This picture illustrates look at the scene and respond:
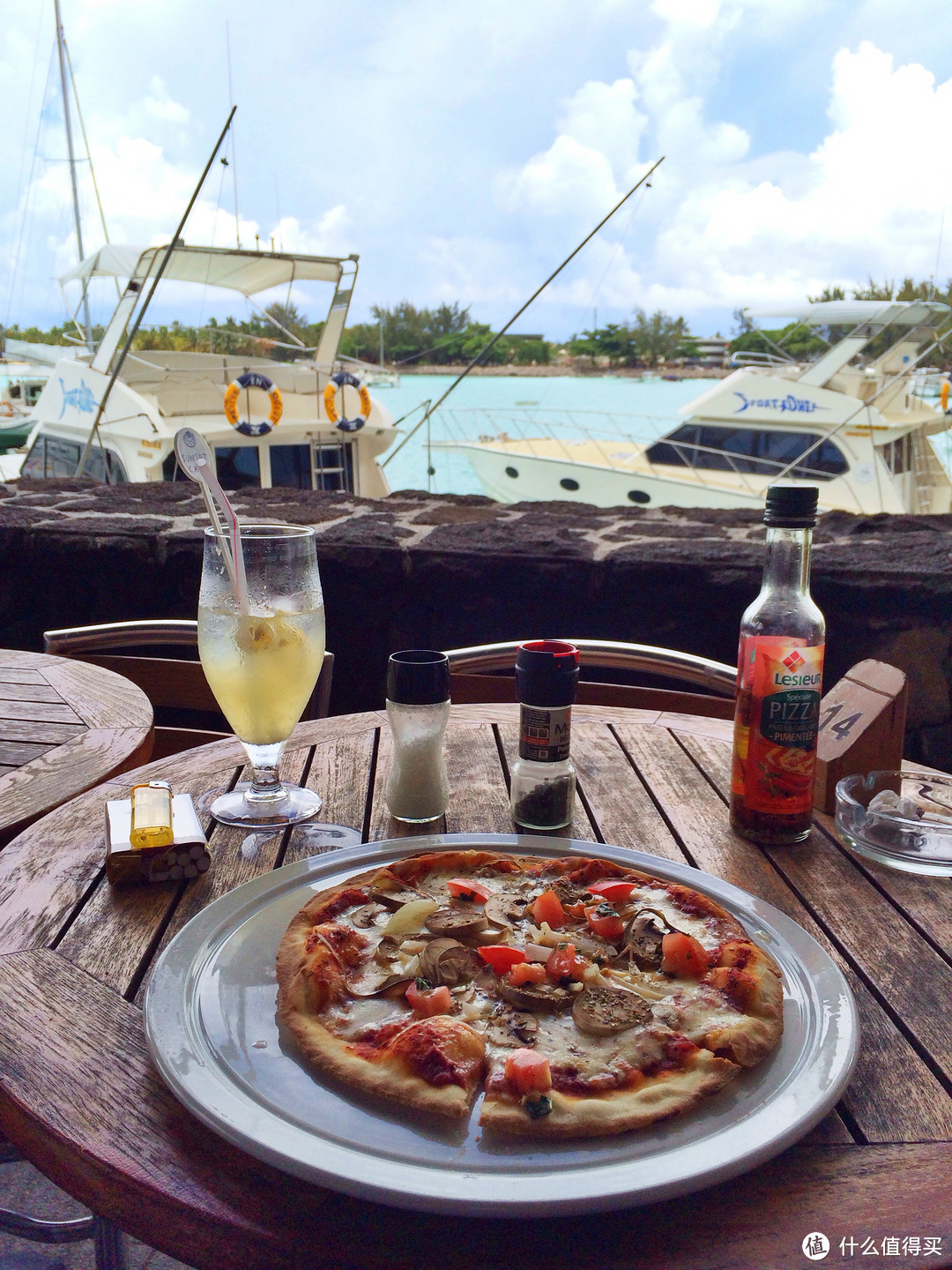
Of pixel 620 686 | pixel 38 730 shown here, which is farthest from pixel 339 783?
pixel 620 686

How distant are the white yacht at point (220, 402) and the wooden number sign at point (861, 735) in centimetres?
718

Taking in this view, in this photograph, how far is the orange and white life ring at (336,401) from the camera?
338 inches

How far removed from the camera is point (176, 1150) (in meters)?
0.52

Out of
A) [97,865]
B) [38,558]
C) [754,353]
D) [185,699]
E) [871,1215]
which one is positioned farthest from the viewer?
[754,353]

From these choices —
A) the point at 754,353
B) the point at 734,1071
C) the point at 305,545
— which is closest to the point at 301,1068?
the point at 734,1071

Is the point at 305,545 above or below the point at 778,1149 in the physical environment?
above

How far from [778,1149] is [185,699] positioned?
1449mm

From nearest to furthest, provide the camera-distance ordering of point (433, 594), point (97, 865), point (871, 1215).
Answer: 1. point (871, 1215)
2. point (97, 865)
3. point (433, 594)

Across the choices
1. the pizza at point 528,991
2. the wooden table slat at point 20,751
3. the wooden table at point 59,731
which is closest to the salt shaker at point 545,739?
the pizza at point 528,991

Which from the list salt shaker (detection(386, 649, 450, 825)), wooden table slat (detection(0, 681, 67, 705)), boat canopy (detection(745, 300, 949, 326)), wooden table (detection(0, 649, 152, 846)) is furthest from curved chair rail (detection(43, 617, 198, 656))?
boat canopy (detection(745, 300, 949, 326))

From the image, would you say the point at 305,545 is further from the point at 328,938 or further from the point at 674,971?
the point at 674,971

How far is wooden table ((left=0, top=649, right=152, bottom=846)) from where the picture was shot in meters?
1.08

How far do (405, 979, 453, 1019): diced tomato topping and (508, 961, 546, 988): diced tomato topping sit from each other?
4cm

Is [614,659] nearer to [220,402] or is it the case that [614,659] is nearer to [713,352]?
[220,402]
